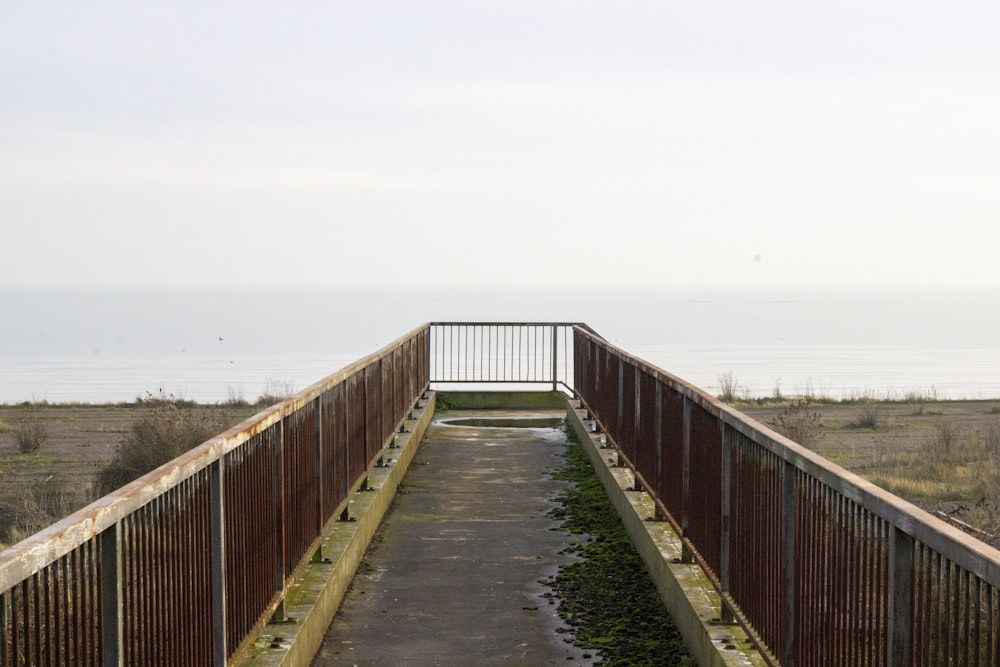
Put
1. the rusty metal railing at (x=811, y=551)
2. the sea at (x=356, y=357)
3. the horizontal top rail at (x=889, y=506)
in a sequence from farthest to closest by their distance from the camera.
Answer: the sea at (x=356, y=357)
the rusty metal railing at (x=811, y=551)
the horizontal top rail at (x=889, y=506)

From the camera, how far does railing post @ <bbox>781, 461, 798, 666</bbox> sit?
5.23 metres

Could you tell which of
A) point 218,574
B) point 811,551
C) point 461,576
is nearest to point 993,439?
point 461,576

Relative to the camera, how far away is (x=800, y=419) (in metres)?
22.8

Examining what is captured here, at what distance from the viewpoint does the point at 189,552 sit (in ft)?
16.2

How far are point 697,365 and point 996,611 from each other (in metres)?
70.3

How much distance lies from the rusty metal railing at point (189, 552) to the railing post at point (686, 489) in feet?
7.60

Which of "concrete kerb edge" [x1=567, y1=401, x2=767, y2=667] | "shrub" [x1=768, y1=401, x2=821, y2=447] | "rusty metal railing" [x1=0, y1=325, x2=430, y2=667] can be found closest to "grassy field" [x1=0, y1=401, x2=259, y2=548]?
"concrete kerb edge" [x1=567, y1=401, x2=767, y2=667]

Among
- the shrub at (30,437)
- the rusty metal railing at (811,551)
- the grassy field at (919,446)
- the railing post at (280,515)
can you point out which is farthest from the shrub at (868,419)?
the railing post at (280,515)

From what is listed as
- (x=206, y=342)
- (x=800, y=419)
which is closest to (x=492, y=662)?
(x=800, y=419)

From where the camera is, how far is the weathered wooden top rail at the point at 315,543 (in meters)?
3.58

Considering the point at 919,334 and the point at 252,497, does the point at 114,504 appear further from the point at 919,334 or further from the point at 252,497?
the point at 919,334

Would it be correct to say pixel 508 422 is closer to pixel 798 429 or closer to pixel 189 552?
pixel 798 429

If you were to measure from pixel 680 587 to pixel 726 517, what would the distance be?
99 cm

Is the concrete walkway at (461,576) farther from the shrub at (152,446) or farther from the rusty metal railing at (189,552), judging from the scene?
the shrub at (152,446)
